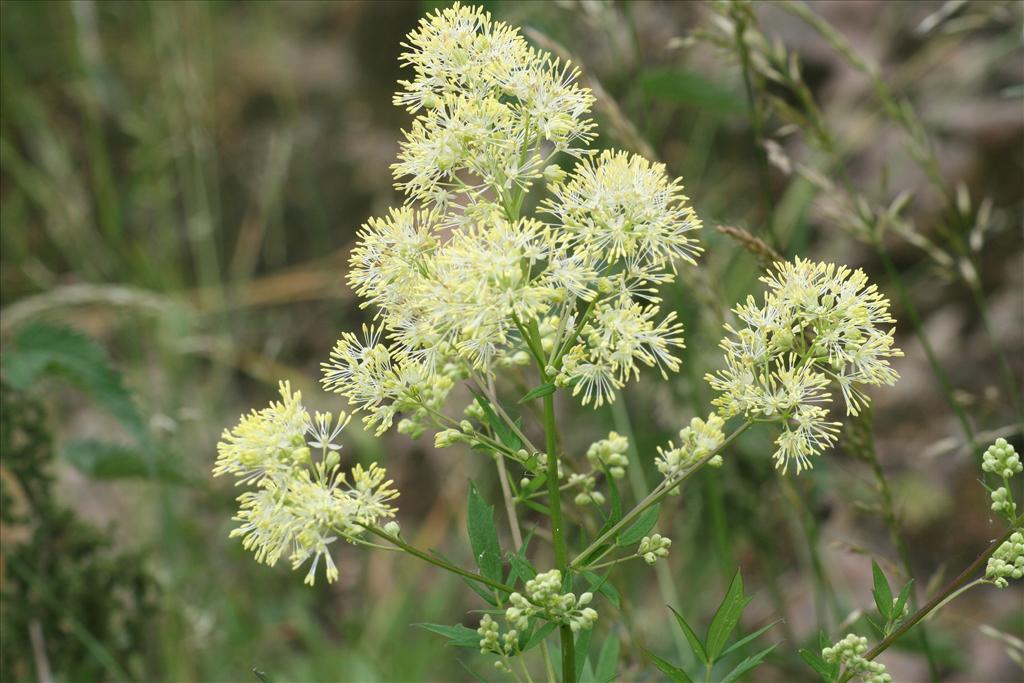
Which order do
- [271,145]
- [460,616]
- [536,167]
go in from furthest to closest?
[271,145] → [460,616] → [536,167]

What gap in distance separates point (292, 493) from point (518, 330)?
0.30 m

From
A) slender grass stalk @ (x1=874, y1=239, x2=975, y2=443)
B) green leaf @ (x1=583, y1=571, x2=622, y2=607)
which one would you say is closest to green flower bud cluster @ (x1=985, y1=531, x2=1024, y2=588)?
green leaf @ (x1=583, y1=571, x2=622, y2=607)

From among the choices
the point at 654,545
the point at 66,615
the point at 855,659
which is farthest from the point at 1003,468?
the point at 66,615

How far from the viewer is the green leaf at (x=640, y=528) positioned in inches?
43.4

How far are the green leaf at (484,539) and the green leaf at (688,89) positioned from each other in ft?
4.21

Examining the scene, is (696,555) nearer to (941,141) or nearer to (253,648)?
(253,648)

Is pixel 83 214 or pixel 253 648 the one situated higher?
pixel 83 214

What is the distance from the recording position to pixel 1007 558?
104cm

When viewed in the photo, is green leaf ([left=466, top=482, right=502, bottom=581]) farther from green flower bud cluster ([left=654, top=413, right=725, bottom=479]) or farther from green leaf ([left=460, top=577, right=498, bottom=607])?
green flower bud cluster ([left=654, top=413, right=725, bottom=479])

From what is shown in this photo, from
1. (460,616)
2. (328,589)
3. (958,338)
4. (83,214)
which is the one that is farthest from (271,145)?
(958,338)

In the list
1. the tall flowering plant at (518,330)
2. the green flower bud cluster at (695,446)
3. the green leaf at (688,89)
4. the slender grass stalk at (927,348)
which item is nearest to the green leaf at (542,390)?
the tall flowering plant at (518,330)

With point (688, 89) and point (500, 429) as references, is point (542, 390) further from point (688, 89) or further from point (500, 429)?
point (688, 89)

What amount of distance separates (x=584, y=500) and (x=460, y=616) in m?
2.05

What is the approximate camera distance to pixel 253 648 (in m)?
2.57
